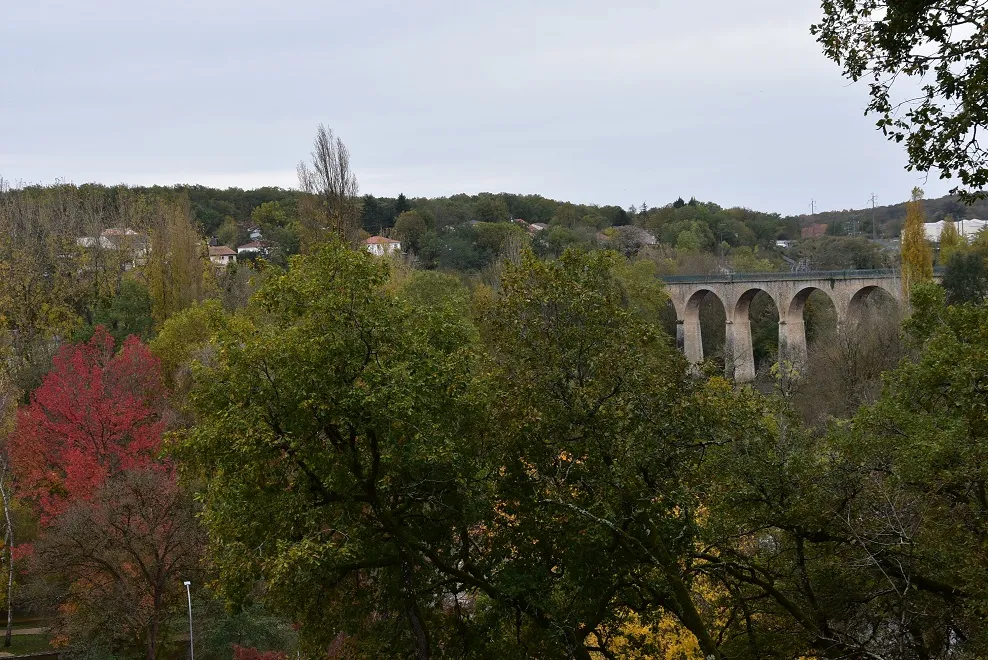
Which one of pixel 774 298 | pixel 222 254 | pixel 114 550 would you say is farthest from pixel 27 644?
pixel 222 254

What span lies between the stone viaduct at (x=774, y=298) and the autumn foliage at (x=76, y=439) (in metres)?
20.4

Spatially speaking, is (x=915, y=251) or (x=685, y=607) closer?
(x=685, y=607)

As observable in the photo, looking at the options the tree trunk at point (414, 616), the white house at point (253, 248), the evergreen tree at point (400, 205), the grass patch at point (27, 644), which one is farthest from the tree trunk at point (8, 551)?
the evergreen tree at point (400, 205)

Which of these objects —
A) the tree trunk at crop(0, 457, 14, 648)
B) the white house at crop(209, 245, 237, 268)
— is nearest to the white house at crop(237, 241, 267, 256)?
the white house at crop(209, 245, 237, 268)

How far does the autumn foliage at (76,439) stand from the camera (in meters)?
21.8

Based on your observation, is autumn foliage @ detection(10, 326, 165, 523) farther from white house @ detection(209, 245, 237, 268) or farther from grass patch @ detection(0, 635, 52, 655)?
white house @ detection(209, 245, 237, 268)

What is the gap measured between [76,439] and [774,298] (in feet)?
111

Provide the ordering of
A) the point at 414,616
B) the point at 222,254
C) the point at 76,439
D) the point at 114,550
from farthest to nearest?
1. the point at 222,254
2. the point at 76,439
3. the point at 114,550
4. the point at 414,616

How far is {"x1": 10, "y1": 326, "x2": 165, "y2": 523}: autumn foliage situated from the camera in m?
21.8

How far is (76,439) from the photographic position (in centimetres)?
2267

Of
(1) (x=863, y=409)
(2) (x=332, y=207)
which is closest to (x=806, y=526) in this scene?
(1) (x=863, y=409)

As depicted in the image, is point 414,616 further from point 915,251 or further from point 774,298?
point 774,298

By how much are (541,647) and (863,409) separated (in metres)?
4.93

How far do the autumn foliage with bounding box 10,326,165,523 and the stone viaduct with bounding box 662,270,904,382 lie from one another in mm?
20400
